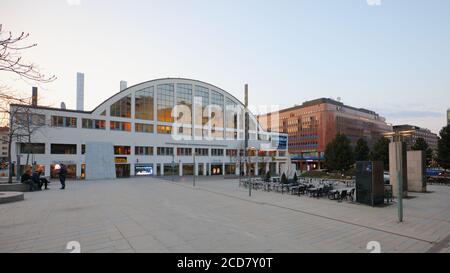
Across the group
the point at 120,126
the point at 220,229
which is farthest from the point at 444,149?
the point at 120,126

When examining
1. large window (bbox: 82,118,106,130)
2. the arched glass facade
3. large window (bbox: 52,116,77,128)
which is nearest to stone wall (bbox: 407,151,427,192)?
the arched glass facade

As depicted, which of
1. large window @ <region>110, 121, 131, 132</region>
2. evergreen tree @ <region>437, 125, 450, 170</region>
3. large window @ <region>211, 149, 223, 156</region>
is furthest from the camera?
large window @ <region>211, 149, 223, 156</region>

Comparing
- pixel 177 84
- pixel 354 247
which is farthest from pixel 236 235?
pixel 177 84

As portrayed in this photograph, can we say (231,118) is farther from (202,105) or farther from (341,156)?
(341,156)

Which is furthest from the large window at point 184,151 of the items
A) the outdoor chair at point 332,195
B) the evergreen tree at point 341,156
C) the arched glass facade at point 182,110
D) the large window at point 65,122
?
the outdoor chair at point 332,195

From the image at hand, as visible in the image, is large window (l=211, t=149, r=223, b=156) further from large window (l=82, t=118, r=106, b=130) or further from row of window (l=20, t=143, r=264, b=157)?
large window (l=82, t=118, r=106, b=130)

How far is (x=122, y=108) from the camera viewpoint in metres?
52.0

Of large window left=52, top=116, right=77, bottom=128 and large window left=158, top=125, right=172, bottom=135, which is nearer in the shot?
large window left=52, top=116, right=77, bottom=128

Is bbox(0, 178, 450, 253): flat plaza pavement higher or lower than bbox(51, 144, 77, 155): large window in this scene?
lower

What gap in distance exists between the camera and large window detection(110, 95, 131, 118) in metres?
50.7

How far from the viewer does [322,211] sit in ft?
41.2

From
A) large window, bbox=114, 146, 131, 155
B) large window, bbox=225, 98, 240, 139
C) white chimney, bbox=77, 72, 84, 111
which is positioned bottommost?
large window, bbox=114, 146, 131, 155

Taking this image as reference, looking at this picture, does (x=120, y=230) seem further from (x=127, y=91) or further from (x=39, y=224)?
(x=127, y=91)
